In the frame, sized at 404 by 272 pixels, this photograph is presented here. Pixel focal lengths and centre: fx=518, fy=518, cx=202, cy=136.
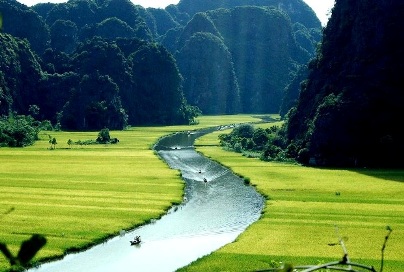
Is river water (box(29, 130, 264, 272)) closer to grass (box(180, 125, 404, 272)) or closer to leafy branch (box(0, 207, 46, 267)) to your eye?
grass (box(180, 125, 404, 272))

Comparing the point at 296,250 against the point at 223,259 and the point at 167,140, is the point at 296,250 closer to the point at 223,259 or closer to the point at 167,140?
the point at 223,259

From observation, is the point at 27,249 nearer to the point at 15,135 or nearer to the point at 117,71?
the point at 15,135

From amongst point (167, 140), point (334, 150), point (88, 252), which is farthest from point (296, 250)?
point (167, 140)

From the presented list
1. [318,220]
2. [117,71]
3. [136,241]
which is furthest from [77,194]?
[117,71]

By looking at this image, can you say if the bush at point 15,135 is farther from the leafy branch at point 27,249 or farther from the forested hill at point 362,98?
the leafy branch at point 27,249

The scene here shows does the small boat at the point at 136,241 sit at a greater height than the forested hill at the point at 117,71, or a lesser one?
lesser

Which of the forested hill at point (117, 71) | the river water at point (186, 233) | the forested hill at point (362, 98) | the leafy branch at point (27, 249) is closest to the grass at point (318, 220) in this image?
the river water at point (186, 233)
